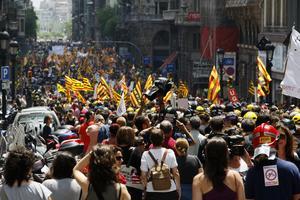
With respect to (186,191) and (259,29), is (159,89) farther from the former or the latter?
(259,29)

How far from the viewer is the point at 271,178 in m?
9.46

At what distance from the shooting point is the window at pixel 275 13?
49966mm

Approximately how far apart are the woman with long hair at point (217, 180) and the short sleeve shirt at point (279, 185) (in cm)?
39

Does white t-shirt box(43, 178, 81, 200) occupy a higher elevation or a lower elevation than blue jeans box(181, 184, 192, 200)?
higher

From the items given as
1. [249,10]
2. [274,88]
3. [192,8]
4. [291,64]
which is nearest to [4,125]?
[291,64]

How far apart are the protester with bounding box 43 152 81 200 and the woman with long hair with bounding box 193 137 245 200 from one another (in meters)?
1.17

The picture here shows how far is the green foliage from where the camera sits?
438ft

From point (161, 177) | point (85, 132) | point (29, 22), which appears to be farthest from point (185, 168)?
point (29, 22)

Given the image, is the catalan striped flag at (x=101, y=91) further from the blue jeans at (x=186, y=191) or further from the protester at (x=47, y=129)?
the blue jeans at (x=186, y=191)

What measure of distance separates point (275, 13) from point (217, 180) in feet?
145

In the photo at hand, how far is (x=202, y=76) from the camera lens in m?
69.6

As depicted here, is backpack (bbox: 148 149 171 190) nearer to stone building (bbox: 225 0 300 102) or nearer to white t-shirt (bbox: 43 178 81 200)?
white t-shirt (bbox: 43 178 81 200)

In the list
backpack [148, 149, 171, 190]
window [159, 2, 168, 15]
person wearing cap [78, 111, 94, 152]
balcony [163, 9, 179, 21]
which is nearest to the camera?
backpack [148, 149, 171, 190]

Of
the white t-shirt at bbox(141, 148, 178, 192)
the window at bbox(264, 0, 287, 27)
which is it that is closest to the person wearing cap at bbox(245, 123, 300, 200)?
the white t-shirt at bbox(141, 148, 178, 192)
